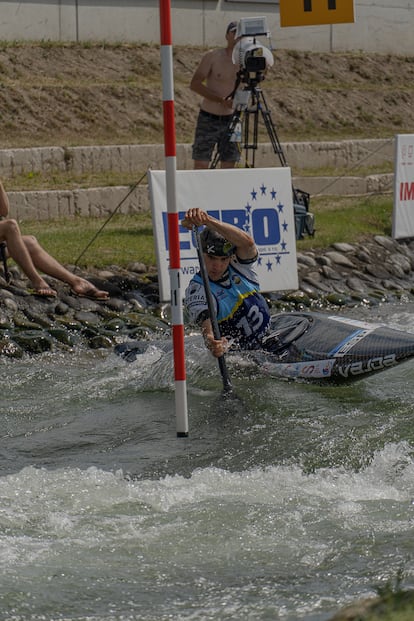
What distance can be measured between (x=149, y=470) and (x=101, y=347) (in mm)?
3763

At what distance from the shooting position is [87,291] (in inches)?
460

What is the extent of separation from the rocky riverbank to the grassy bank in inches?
7.6

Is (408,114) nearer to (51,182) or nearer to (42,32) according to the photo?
(42,32)

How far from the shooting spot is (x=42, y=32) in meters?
19.1

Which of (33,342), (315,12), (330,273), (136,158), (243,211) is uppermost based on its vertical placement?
(315,12)

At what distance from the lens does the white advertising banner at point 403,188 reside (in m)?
14.6

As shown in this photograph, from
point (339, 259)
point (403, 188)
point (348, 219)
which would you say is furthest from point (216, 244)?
point (348, 219)

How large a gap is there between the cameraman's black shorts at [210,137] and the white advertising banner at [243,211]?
1.20m

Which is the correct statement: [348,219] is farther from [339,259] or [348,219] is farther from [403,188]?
[339,259]

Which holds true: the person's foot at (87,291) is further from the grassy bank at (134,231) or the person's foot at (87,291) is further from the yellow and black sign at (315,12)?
the yellow and black sign at (315,12)

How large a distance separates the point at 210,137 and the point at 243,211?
182cm

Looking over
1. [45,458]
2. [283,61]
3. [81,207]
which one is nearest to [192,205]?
[81,207]

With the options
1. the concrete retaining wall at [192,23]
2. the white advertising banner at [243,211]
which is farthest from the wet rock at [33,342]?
the concrete retaining wall at [192,23]

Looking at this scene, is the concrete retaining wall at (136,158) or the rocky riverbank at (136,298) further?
the concrete retaining wall at (136,158)
